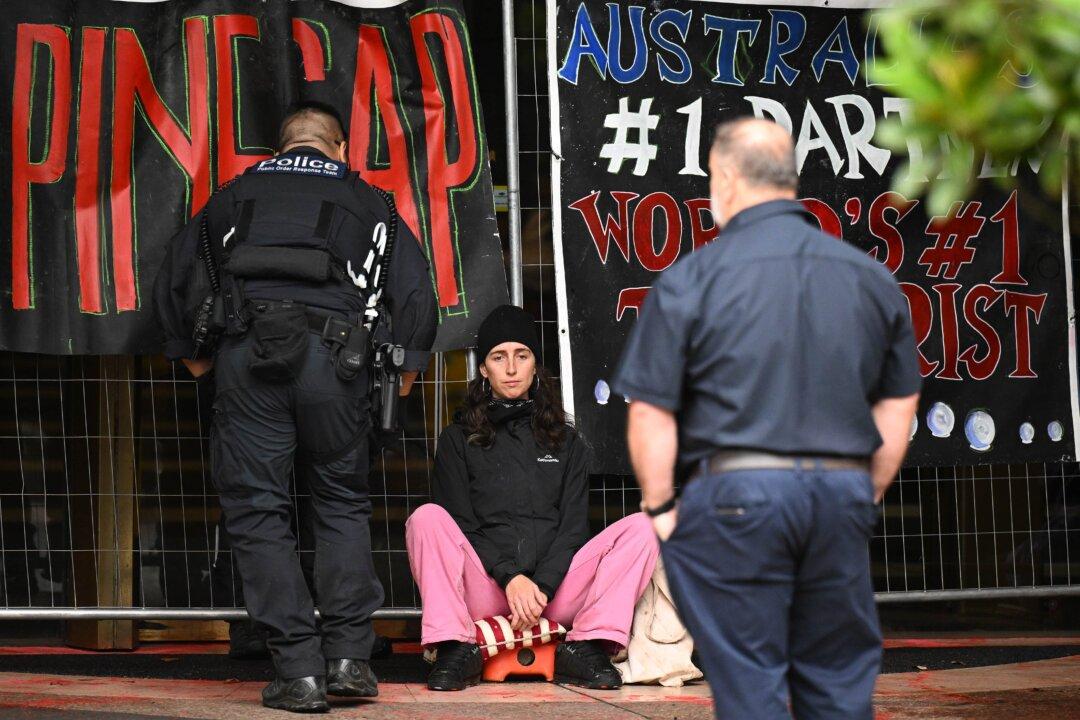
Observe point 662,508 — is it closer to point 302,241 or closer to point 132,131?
point 302,241

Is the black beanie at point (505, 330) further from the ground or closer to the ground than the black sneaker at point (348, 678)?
further from the ground

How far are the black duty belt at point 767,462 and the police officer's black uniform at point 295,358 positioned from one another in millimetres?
2219

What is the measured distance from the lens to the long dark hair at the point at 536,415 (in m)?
5.84

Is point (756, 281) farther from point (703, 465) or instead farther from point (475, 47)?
point (475, 47)

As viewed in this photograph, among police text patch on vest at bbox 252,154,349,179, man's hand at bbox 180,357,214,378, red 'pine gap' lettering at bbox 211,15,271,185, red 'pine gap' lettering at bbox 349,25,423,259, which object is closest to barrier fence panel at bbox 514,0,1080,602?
red 'pine gap' lettering at bbox 349,25,423,259

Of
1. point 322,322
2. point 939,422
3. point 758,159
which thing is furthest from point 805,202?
point 758,159

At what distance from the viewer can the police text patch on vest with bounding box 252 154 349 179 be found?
514 cm

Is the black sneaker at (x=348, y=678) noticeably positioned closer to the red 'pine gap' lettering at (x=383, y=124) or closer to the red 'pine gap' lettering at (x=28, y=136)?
the red 'pine gap' lettering at (x=383, y=124)

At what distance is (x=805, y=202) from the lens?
21.0ft

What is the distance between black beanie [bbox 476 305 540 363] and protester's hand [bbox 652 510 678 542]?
2673 mm

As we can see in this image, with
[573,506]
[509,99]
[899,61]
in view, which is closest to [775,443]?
[899,61]

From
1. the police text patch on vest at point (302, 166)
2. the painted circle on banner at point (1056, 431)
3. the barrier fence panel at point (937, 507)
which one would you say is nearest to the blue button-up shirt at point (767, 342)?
the police text patch on vest at point (302, 166)

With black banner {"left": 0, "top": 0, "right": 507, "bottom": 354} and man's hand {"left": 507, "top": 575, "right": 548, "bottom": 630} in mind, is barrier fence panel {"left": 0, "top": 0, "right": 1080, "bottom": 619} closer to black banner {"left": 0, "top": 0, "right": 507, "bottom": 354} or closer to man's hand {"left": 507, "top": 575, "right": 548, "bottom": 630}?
black banner {"left": 0, "top": 0, "right": 507, "bottom": 354}

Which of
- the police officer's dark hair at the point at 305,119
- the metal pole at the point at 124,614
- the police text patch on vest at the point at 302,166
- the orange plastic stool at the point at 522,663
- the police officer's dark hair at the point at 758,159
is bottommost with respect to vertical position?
the orange plastic stool at the point at 522,663
